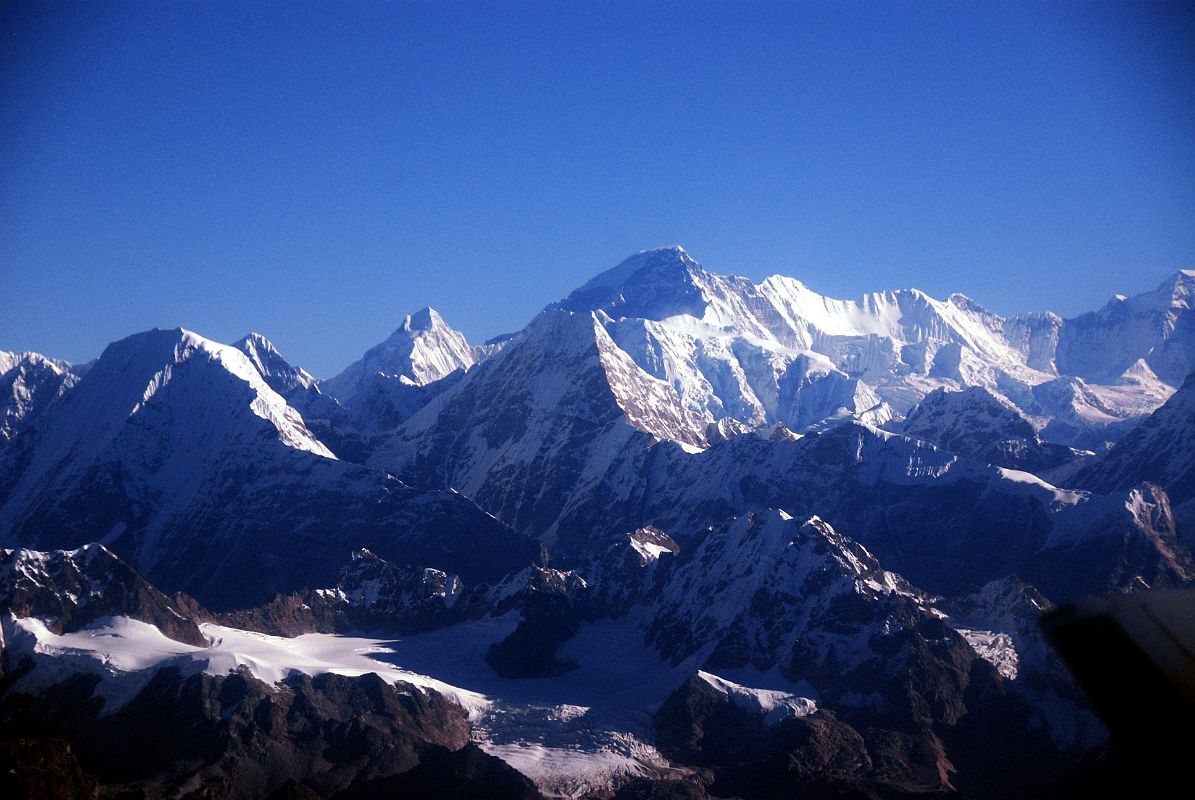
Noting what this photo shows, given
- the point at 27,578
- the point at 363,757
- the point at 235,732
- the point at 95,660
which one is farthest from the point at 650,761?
the point at 27,578

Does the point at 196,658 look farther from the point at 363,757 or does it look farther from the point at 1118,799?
the point at 1118,799

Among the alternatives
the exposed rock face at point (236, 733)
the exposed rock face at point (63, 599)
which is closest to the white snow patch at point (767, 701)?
the exposed rock face at point (236, 733)

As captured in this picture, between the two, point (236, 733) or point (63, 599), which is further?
point (63, 599)

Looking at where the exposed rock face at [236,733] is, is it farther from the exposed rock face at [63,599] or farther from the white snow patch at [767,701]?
the white snow patch at [767,701]

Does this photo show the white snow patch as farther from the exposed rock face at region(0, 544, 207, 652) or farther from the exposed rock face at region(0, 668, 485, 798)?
the exposed rock face at region(0, 544, 207, 652)

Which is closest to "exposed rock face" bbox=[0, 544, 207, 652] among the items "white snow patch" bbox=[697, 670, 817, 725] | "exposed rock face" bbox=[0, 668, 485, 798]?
"exposed rock face" bbox=[0, 668, 485, 798]

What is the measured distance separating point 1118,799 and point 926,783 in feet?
539

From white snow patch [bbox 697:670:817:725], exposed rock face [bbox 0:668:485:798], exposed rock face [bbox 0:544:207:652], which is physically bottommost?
exposed rock face [bbox 0:668:485:798]

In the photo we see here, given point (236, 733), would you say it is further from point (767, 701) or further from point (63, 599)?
point (767, 701)

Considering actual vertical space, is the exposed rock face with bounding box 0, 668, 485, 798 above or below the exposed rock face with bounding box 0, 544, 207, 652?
below

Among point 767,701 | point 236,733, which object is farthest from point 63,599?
point 767,701

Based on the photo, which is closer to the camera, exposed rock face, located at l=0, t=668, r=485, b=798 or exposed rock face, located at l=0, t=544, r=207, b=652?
exposed rock face, located at l=0, t=668, r=485, b=798

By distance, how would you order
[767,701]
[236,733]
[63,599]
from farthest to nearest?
1. [63,599]
2. [767,701]
3. [236,733]

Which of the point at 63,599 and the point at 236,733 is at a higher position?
the point at 63,599
